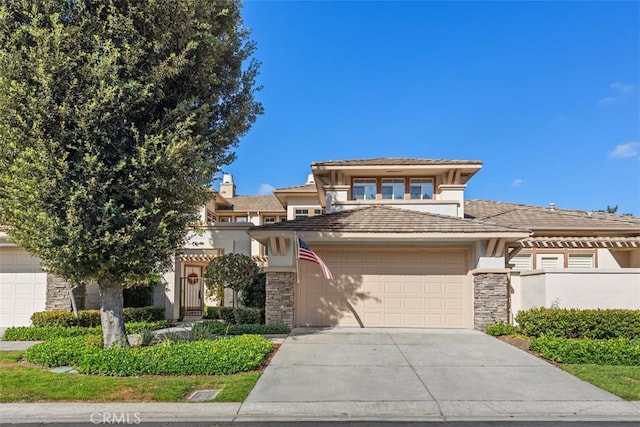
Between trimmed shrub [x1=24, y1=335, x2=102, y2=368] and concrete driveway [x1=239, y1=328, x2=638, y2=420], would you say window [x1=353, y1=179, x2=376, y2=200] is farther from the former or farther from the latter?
trimmed shrub [x1=24, y1=335, x2=102, y2=368]

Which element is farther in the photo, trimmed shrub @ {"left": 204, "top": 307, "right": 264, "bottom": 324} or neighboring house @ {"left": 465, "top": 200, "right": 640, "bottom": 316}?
trimmed shrub @ {"left": 204, "top": 307, "right": 264, "bottom": 324}

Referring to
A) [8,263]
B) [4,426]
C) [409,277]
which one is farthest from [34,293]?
[409,277]

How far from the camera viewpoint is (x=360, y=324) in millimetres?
13641

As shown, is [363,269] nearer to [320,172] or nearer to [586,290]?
[320,172]

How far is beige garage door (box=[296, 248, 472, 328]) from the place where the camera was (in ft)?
44.5

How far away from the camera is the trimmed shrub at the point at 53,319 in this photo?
43.0ft

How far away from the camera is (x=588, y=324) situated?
10.8m

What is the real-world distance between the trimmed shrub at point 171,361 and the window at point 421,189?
32.7 feet

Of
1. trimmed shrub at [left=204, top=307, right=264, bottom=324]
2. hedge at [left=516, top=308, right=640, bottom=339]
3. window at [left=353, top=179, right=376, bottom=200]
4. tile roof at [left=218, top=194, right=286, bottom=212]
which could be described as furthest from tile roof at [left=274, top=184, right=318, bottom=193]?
hedge at [left=516, top=308, right=640, bottom=339]

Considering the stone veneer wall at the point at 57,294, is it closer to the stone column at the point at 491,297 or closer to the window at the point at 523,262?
the stone column at the point at 491,297

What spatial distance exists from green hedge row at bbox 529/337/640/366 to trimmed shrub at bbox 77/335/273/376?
637cm

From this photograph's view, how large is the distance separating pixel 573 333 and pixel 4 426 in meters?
11.8

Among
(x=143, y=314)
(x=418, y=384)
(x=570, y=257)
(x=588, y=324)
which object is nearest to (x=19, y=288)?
(x=143, y=314)

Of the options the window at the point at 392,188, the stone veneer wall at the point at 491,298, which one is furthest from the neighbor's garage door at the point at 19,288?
the stone veneer wall at the point at 491,298
